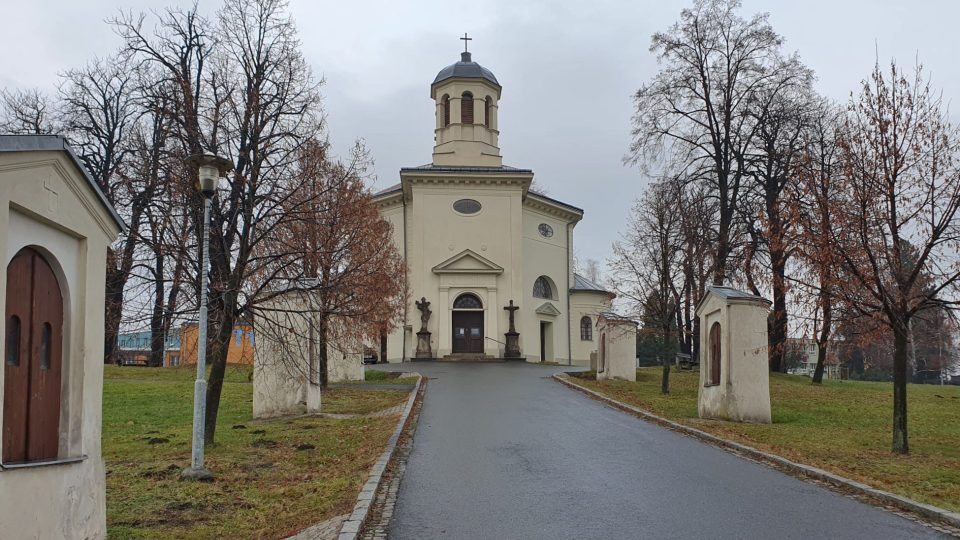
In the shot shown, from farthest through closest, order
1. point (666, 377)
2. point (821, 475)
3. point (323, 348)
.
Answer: point (666, 377), point (323, 348), point (821, 475)

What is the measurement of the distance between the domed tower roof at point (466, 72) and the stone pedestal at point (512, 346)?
15.3 m

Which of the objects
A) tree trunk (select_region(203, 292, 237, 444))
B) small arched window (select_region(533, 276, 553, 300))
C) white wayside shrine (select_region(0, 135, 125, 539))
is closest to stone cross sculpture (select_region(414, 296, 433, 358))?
small arched window (select_region(533, 276, 553, 300))

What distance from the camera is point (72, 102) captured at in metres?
32.3

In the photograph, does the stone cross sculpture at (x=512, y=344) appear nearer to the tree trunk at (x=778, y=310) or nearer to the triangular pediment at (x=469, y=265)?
the triangular pediment at (x=469, y=265)

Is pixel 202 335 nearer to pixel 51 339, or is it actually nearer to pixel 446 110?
pixel 51 339

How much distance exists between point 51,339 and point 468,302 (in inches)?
1523

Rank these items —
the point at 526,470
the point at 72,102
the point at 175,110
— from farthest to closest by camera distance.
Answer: the point at 72,102 < the point at 175,110 < the point at 526,470

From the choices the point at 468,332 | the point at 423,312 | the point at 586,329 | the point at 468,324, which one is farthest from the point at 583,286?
the point at 423,312

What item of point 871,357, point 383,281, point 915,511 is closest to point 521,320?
point 383,281

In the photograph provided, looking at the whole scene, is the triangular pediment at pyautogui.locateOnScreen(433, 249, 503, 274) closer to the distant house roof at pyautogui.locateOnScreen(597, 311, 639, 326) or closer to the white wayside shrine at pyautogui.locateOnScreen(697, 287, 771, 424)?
the distant house roof at pyautogui.locateOnScreen(597, 311, 639, 326)

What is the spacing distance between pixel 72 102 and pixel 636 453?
28.8m

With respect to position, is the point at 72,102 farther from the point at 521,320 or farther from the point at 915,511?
the point at 915,511

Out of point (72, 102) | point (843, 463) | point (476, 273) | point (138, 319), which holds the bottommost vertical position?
point (843, 463)

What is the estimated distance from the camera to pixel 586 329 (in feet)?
165
